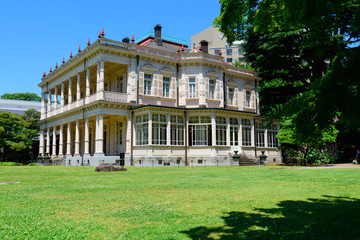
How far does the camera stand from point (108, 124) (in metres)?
33.9

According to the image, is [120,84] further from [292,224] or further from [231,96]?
[292,224]

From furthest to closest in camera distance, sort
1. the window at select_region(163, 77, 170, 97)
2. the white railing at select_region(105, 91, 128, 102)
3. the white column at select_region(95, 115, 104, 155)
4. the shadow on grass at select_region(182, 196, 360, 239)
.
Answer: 1. the window at select_region(163, 77, 170, 97)
2. the white railing at select_region(105, 91, 128, 102)
3. the white column at select_region(95, 115, 104, 155)
4. the shadow on grass at select_region(182, 196, 360, 239)

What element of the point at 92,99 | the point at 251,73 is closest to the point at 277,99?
the point at 251,73

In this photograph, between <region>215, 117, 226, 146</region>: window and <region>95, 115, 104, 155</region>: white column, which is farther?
<region>215, 117, 226, 146</region>: window

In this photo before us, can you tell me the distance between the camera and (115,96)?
2822cm

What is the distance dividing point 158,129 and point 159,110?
1.72 metres

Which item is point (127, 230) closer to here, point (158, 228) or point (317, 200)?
point (158, 228)

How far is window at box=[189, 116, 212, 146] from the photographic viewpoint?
1135 inches

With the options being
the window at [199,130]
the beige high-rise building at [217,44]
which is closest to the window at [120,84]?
the window at [199,130]

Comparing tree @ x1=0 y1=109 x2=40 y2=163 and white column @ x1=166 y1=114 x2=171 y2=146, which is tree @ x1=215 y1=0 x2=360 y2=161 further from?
tree @ x1=0 y1=109 x2=40 y2=163

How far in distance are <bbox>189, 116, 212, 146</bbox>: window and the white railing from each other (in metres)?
6.72

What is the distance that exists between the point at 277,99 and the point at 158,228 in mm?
35761

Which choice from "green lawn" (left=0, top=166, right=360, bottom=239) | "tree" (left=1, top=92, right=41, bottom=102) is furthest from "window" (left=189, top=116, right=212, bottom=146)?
"tree" (left=1, top=92, right=41, bottom=102)

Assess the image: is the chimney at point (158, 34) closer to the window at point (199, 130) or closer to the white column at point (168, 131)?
the window at point (199, 130)
